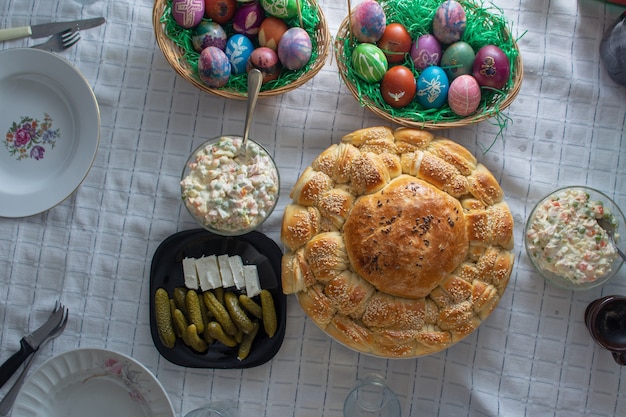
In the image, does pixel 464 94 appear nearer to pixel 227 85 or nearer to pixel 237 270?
pixel 227 85

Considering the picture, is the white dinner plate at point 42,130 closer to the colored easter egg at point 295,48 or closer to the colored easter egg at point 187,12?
the colored easter egg at point 187,12

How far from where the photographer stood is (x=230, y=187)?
1544 mm

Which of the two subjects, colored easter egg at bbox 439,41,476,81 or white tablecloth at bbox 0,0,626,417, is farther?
white tablecloth at bbox 0,0,626,417

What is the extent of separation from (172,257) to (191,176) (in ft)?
0.86

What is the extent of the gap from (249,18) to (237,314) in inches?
30.1

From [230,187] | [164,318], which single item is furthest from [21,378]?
[230,187]

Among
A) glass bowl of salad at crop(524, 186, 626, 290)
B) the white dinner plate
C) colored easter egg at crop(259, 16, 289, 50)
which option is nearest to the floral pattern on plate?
the white dinner plate

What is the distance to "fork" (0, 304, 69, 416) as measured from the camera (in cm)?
171

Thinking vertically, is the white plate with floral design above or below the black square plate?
below

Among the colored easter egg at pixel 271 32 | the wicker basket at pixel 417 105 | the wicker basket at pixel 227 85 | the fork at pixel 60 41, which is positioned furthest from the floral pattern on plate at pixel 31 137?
the wicker basket at pixel 417 105

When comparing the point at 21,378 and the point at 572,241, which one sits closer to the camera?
the point at 572,241

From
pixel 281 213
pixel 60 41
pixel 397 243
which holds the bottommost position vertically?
pixel 281 213

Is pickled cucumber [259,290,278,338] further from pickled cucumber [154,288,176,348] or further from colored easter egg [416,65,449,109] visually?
colored easter egg [416,65,449,109]

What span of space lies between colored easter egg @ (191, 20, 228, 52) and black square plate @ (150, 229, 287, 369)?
0.49 meters
